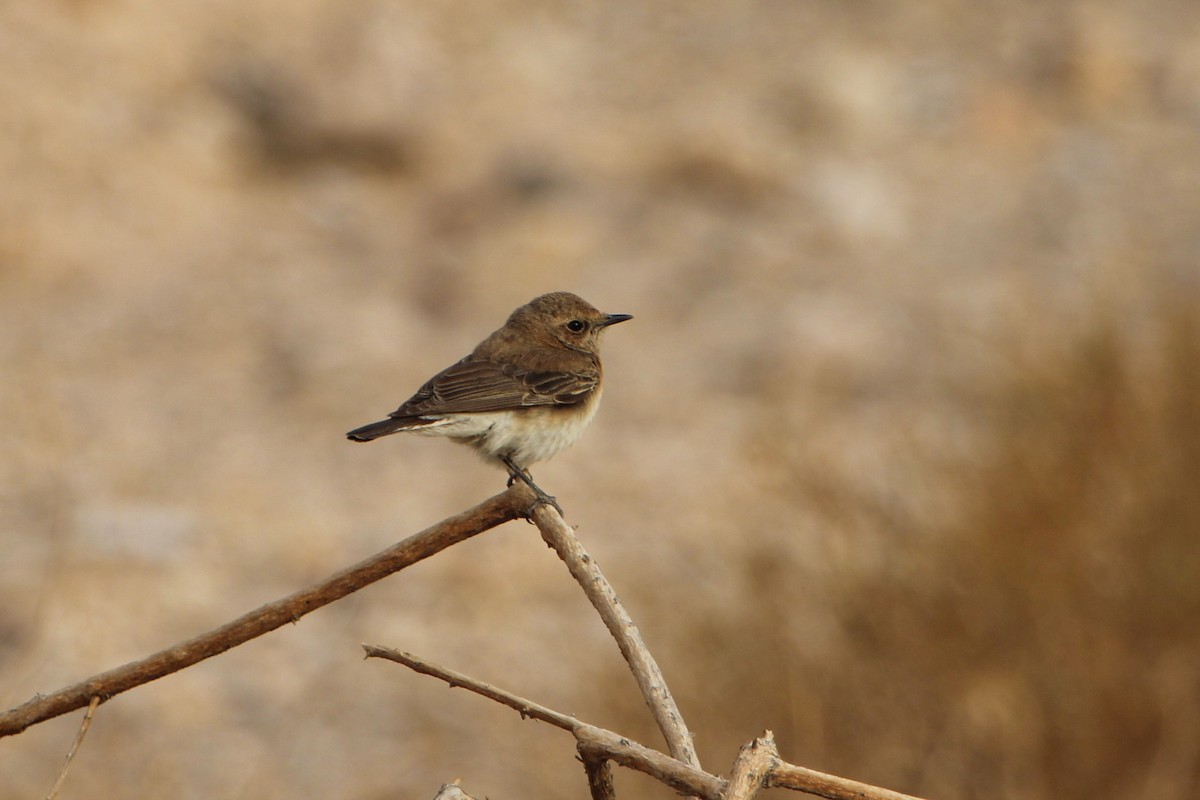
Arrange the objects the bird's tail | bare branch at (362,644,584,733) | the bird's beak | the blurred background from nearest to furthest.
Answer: bare branch at (362,644,584,733)
the bird's tail
the bird's beak
the blurred background

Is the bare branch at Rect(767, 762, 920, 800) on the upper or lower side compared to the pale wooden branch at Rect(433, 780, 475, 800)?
lower

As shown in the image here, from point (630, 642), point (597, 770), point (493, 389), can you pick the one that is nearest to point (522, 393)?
point (493, 389)

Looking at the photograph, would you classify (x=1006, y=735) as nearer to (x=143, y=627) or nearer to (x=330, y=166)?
(x=143, y=627)

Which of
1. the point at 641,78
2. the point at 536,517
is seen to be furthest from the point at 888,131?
the point at 536,517

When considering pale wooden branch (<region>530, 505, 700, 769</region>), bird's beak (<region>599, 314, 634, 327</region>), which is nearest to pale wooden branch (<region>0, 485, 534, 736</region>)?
pale wooden branch (<region>530, 505, 700, 769</region>)

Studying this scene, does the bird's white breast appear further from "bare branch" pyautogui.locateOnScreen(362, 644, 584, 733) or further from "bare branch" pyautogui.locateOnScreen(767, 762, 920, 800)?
"bare branch" pyautogui.locateOnScreen(767, 762, 920, 800)

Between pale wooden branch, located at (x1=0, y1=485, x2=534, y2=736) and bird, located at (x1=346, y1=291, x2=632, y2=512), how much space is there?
2401 mm

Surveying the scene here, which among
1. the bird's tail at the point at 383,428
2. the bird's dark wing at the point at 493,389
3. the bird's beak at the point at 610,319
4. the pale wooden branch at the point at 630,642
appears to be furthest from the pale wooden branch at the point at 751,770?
the bird's beak at the point at 610,319

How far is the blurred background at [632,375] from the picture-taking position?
7.18m

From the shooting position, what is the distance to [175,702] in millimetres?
9281

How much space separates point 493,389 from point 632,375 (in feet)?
22.7

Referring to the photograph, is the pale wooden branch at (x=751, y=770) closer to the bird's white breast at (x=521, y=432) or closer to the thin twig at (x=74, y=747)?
the thin twig at (x=74, y=747)

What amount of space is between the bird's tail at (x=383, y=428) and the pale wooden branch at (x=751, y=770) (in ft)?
7.98

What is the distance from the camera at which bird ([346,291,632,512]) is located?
5.18m
